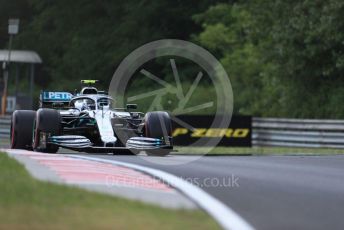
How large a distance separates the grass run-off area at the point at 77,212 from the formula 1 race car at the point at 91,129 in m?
7.95

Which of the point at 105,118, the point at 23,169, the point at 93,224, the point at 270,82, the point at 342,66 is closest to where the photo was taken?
the point at 93,224

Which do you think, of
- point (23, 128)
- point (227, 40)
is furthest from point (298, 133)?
point (227, 40)

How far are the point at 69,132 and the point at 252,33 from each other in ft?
54.6

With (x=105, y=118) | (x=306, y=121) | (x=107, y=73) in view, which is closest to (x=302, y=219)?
(x=105, y=118)

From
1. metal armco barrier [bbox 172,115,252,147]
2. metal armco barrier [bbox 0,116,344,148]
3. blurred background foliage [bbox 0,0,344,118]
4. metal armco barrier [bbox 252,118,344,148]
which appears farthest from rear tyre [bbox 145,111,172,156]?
blurred background foliage [bbox 0,0,344,118]

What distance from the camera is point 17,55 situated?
41.8 meters

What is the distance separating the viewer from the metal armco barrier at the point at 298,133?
25875 mm

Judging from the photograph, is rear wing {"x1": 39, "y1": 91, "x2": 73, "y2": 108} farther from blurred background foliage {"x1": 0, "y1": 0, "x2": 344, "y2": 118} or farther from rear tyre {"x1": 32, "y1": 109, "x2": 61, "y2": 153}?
blurred background foliage {"x1": 0, "y1": 0, "x2": 344, "y2": 118}

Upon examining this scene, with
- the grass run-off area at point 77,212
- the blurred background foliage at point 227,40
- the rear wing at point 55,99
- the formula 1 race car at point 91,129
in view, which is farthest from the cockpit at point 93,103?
the blurred background foliage at point 227,40

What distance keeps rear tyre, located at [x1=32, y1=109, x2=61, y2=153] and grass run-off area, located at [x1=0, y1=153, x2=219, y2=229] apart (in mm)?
7931

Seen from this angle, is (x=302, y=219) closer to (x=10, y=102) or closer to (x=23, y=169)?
(x=23, y=169)

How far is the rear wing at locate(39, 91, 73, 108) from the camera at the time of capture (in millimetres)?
18797

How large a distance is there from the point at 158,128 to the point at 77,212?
10249 mm

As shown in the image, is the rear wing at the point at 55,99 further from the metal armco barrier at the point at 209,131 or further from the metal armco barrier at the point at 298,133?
the metal armco barrier at the point at 298,133
